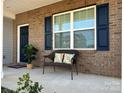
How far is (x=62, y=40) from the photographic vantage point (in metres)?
6.60

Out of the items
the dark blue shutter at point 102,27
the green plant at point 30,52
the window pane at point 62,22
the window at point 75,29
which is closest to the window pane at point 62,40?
the window at point 75,29

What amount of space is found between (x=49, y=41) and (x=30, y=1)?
6.12ft

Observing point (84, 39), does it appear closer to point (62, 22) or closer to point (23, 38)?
point (62, 22)

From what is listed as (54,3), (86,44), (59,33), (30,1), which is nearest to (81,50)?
(86,44)

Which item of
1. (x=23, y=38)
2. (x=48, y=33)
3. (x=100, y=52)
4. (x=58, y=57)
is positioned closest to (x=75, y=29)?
(x=58, y=57)

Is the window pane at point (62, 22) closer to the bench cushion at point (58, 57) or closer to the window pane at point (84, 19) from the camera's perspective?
the window pane at point (84, 19)

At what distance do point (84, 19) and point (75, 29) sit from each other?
52 centimetres

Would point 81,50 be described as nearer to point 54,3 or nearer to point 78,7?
point 78,7

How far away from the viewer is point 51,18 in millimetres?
6988

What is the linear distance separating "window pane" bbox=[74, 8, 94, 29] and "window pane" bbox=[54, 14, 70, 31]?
1.34 ft

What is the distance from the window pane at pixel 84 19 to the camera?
559 centimetres

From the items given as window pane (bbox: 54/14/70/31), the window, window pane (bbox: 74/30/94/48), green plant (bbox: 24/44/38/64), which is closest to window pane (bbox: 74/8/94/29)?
the window

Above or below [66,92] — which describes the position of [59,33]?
above

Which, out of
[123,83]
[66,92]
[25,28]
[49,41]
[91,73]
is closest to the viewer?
[123,83]
